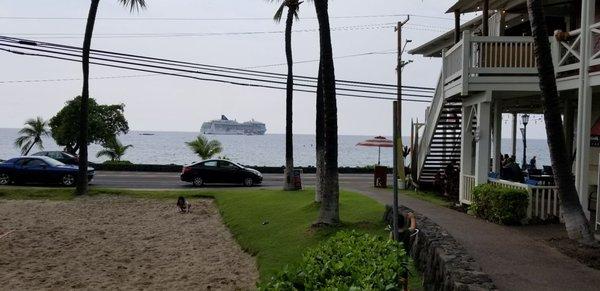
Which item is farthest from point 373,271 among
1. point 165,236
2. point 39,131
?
point 39,131

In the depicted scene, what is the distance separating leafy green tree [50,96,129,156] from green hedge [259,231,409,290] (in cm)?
3652

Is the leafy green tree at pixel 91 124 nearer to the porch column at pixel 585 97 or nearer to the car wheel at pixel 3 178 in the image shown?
the car wheel at pixel 3 178

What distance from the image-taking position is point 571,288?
24.5 ft

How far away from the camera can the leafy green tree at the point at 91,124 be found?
41.1 meters

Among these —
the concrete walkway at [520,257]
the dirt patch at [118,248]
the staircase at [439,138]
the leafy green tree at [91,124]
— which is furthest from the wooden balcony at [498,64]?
the leafy green tree at [91,124]

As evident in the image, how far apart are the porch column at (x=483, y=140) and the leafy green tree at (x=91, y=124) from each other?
3142 centimetres

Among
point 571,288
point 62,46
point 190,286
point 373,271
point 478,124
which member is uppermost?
point 62,46

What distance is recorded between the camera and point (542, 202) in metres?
12.7

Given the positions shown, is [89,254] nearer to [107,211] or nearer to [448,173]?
[107,211]

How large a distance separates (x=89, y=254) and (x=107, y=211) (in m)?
6.46

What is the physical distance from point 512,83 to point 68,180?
20102 mm

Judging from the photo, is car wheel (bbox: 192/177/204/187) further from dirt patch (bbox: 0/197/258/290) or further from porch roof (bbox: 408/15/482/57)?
porch roof (bbox: 408/15/482/57)

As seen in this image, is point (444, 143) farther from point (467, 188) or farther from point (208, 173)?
point (208, 173)

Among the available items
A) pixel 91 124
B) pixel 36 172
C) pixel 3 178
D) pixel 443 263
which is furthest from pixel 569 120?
pixel 91 124
